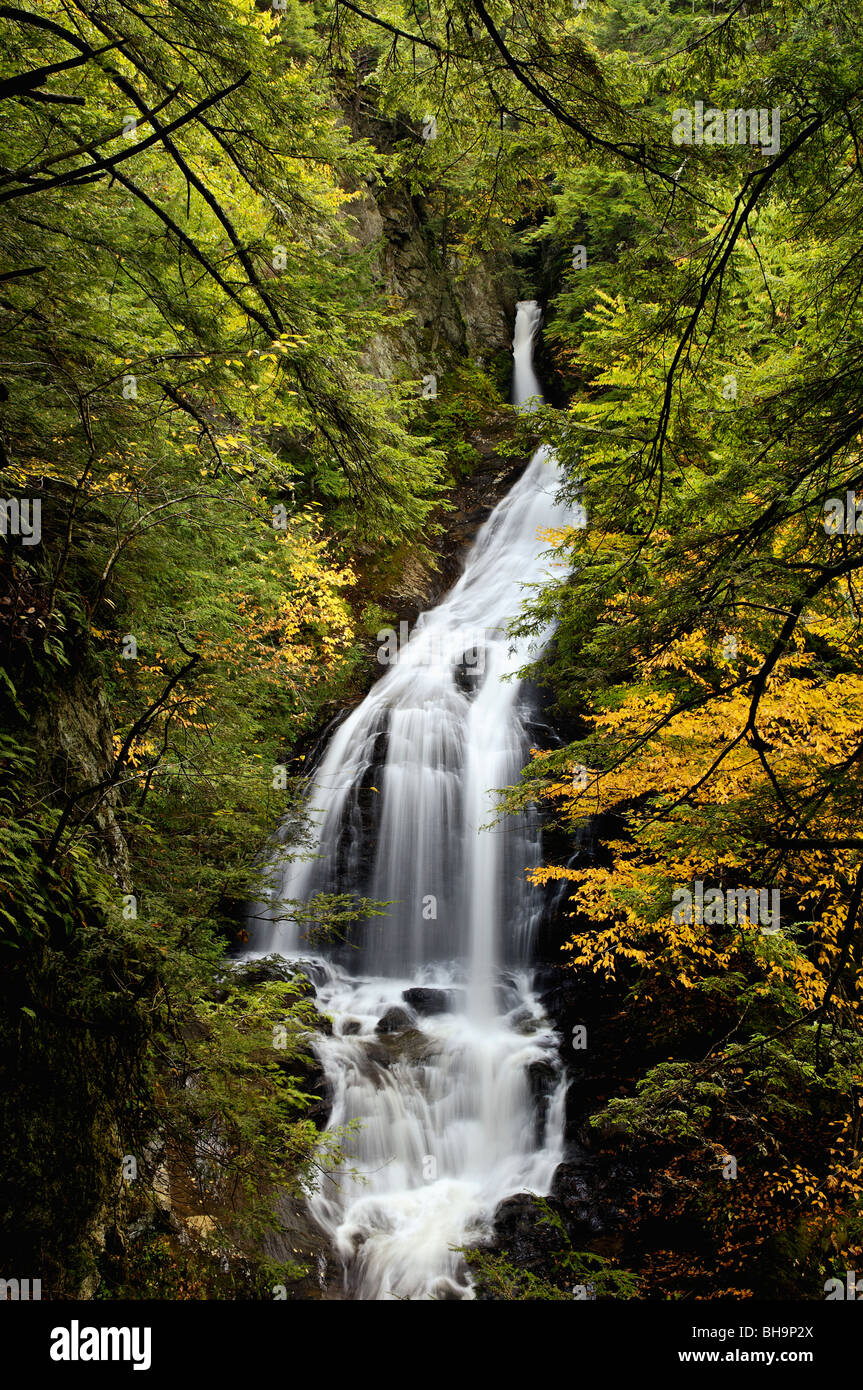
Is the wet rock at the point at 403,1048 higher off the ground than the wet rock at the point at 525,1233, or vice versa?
the wet rock at the point at 403,1048

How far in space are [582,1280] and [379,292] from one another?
20147 millimetres

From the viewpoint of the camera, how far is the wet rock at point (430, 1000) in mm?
9500

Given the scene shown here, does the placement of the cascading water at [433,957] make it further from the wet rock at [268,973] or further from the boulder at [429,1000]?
the wet rock at [268,973]

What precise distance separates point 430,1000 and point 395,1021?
25.8 inches

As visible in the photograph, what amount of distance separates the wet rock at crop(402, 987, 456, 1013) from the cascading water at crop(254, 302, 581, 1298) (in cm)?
2

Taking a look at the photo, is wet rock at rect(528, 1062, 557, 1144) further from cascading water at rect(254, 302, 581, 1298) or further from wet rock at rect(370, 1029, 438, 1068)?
wet rock at rect(370, 1029, 438, 1068)

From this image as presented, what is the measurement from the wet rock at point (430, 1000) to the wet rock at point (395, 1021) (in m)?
0.21

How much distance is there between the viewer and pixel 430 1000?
9.63 metres

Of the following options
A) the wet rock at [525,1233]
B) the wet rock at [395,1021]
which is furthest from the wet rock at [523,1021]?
the wet rock at [525,1233]

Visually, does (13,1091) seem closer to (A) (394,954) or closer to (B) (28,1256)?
(B) (28,1256)

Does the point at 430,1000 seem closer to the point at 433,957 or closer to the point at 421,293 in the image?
the point at 433,957

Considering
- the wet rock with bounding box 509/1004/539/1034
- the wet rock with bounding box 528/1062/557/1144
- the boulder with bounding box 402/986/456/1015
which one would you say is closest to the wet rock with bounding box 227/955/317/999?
the boulder with bounding box 402/986/456/1015

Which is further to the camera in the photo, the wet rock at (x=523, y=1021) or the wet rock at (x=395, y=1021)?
the wet rock at (x=395, y=1021)

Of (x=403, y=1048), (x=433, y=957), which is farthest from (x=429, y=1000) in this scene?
(x=403, y=1048)
